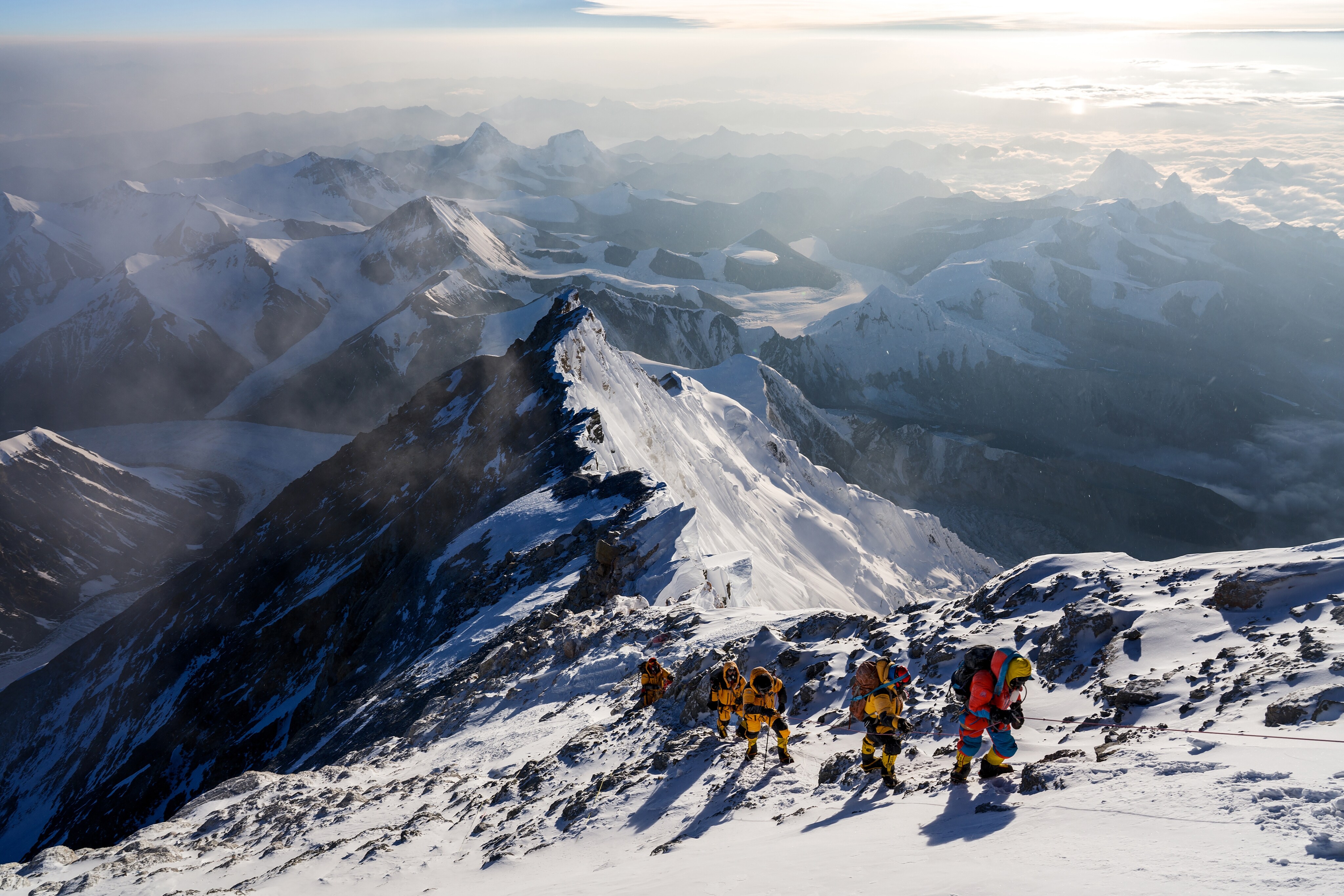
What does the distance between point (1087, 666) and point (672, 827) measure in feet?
33.7

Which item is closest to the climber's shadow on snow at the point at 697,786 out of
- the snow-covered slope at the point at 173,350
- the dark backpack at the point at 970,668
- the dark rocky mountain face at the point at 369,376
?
the dark backpack at the point at 970,668

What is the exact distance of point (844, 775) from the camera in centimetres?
1447

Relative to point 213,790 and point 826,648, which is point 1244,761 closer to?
point 826,648

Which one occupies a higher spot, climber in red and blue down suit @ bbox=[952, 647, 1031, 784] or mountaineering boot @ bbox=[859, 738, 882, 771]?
climber in red and blue down suit @ bbox=[952, 647, 1031, 784]

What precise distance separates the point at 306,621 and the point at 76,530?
8125 centimetres

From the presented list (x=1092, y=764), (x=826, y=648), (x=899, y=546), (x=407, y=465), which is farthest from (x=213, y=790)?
(x=899, y=546)

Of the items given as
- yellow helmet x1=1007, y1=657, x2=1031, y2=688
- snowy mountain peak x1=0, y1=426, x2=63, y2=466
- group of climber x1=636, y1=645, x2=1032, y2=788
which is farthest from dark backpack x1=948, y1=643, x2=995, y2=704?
snowy mountain peak x1=0, y1=426, x2=63, y2=466

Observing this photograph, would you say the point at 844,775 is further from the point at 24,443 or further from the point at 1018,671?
the point at 24,443

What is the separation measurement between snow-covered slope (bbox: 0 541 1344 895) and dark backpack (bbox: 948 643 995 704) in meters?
1.41

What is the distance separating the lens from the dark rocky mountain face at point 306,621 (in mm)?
40844

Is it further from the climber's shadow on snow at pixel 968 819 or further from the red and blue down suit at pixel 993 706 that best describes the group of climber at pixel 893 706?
the climber's shadow on snow at pixel 968 819

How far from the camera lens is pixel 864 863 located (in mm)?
9492

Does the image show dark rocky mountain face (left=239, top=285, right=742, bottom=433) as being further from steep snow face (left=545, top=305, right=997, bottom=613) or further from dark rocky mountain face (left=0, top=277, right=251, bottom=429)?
steep snow face (left=545, top=305, right=997, bottom=613)

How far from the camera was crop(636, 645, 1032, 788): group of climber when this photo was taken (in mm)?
11719
